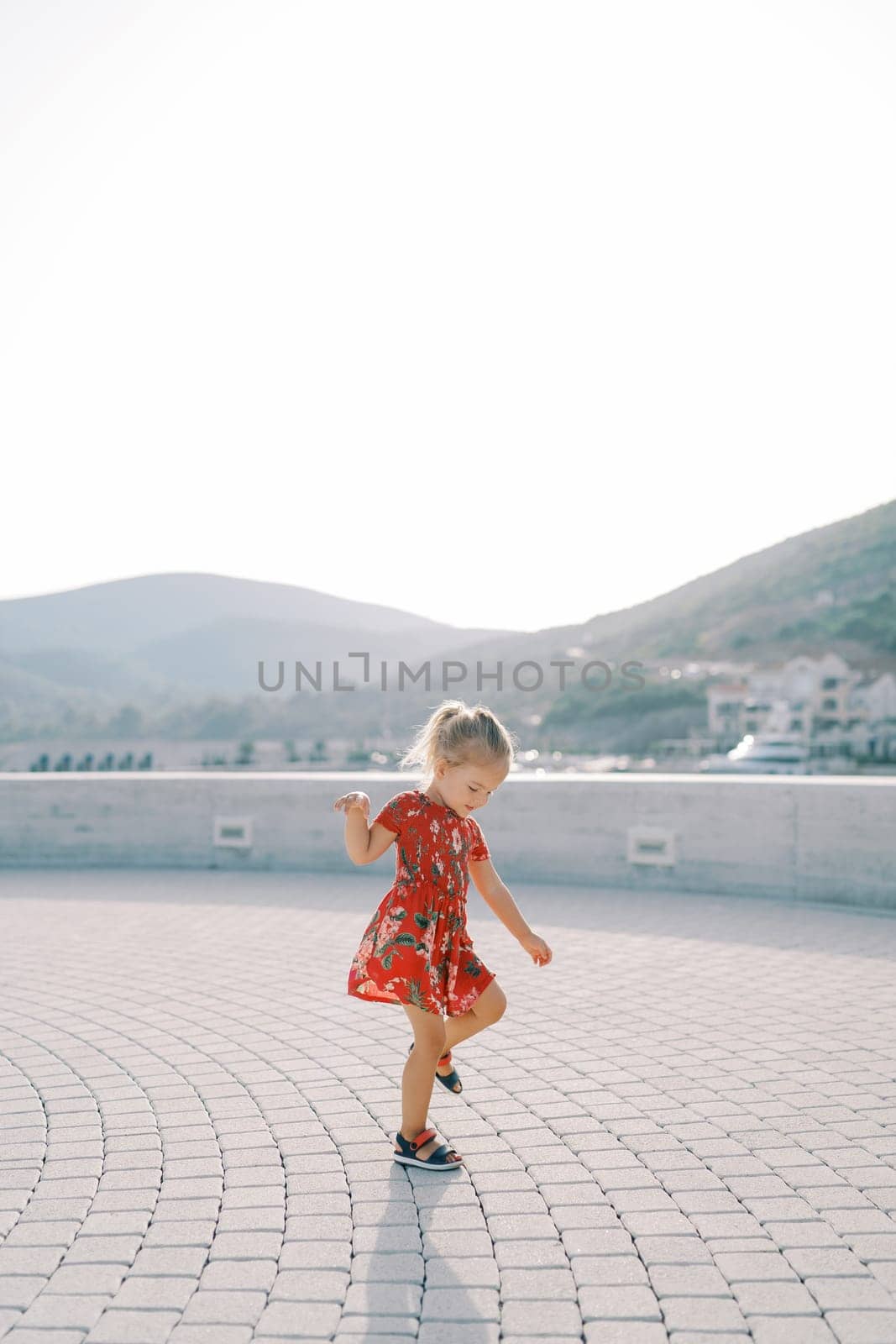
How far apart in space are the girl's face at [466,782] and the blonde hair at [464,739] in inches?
0.8

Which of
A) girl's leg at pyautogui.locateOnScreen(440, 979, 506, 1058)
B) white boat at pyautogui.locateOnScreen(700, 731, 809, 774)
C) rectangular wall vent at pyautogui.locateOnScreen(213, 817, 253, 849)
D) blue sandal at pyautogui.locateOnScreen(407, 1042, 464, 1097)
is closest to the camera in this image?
girl's leg at pyautogui.locateOnScreen(440, 979, 506, 1058)

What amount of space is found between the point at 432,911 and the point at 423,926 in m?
0.06

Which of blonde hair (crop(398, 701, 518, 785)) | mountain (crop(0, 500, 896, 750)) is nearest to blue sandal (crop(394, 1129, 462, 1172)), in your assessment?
blonde hair (crop(398, 701, 518, 785))

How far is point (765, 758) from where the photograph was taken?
53.6m

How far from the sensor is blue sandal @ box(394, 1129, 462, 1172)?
3428 mm

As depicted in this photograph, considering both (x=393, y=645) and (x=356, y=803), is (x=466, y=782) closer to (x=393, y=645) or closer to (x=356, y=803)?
(x=356, y=803)

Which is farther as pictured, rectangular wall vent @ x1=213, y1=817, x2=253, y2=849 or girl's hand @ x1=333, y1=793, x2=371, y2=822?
rectangular wall vent @ x1=213, y1=817, x2=253, y2=849

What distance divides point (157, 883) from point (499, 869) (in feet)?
8.77

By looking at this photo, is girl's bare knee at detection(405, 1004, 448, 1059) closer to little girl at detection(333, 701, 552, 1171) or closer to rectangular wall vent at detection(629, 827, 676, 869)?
little girl at detection(333, 701, 552, 1171)

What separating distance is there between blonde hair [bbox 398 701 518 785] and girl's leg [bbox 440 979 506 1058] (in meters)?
0.69

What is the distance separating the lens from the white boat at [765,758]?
4884 centimetres

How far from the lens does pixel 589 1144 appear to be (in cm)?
361

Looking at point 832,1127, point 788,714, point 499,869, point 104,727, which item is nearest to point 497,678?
point 788,714

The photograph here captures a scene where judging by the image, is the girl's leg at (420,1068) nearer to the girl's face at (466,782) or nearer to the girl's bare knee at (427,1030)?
the girl's bare knee at (427,1030)
